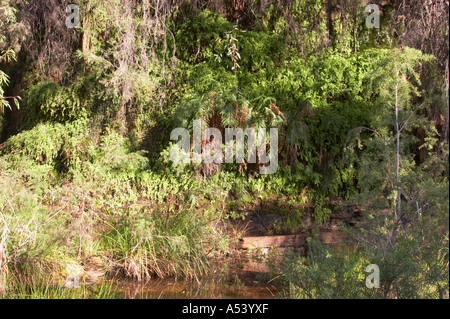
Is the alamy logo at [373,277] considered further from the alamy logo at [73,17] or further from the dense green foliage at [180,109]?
the alamy logo at [73,17]

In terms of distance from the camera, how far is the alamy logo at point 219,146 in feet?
30.0

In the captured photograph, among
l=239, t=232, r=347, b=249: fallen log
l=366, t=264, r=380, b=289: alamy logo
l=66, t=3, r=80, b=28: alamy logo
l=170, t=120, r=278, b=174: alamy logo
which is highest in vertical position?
l=66, t=3, r=80, b=28: alamy logo

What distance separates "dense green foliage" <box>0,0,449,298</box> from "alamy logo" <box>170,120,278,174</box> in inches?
6.4

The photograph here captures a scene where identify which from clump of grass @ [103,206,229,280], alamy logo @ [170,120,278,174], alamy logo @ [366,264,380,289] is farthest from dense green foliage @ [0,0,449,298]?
alamy logo @ [366,264,380,289]

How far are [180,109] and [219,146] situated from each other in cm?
99

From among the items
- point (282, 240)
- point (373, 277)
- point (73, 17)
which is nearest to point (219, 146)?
point (282, 240)

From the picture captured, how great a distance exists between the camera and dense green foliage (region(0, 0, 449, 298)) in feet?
22.9

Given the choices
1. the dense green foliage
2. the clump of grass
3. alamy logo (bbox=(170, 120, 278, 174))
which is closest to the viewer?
the clump of grass

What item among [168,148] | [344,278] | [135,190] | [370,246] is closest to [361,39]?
[168,148]

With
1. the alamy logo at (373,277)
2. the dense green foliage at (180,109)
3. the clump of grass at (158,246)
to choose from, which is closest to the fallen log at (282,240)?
the dense green foliage at (180,109)

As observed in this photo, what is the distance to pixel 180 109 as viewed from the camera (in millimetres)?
9430

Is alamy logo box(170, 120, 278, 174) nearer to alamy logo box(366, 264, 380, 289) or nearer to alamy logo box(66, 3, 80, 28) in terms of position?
alamy logo box(66, 3, 80, 28)

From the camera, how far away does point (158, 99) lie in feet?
33.3
